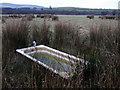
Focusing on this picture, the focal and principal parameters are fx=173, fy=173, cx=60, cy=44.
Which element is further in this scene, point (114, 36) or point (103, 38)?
point (103, 38)

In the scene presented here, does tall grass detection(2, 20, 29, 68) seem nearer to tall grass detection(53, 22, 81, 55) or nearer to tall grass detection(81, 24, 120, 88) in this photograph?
tall grass detection(53, 22, 81, 55)

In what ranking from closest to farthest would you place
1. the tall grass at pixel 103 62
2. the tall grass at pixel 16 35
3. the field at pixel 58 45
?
the tall grass at pixel 103 62
the field at pixel 58 45
the tall grass at pixel 16 35

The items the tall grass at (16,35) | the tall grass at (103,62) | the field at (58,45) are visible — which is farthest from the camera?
the tall grass at (16,35)

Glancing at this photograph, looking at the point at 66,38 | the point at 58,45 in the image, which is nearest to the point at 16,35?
the point at 58,45

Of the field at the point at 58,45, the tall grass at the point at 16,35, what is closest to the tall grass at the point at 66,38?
the field at the point at 58,45

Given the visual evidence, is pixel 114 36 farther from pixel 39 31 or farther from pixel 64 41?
pixel 39 31

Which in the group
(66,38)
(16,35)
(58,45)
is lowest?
(58,45)

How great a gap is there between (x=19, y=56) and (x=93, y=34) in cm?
189

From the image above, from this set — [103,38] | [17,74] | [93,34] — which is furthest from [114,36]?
[17,74]

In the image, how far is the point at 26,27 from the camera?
4070 millimetres

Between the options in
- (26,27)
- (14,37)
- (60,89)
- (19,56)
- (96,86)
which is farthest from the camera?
(26,27)

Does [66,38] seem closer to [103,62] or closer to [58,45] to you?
[58,45]

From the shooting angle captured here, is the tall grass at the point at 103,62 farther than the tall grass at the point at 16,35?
No

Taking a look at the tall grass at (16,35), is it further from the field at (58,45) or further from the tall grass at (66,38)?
the tall grass at (66,38)
